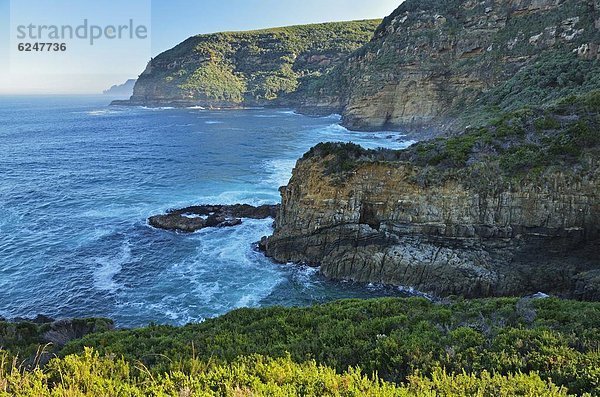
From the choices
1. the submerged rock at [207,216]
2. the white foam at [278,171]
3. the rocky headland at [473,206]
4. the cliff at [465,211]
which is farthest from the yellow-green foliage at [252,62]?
the cliff at [465,211]

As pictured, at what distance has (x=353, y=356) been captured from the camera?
1202cm

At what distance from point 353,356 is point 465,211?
17.1 meters

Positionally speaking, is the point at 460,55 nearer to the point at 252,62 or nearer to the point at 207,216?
the point at 207,216

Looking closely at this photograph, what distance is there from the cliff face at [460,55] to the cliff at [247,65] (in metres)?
58.9

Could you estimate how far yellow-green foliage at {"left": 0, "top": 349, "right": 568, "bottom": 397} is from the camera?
360 inches

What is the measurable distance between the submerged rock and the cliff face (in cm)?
3114

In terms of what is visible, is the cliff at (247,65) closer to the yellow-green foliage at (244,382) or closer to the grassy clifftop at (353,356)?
the grassy clifftop at (353,356)

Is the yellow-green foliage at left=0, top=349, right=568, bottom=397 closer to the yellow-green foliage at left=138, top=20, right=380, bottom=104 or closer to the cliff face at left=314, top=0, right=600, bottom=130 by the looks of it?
the cliff face at left=314, top=0, right=600, bottom=130

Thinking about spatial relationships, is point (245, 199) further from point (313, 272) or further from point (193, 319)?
point (193, 319)

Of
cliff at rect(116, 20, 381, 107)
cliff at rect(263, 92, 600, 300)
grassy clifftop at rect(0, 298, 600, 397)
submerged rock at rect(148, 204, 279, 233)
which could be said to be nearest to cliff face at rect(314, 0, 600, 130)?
cliff at rect(263, 92, 600, 300)

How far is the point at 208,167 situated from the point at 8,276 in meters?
32.4

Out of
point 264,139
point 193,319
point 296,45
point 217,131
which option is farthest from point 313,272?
point 296,45

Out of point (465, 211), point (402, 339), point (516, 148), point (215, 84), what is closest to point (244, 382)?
point (402, 339)

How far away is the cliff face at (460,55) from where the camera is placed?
50.4 m
